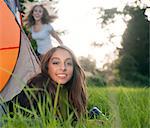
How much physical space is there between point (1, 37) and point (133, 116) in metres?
1.64

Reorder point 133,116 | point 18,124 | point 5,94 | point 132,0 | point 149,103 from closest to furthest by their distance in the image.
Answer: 1. point 18,124
2. point 133,116
3. point 149,103
4. point 132,0
5. point 5,94

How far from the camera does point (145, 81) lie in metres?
15.7

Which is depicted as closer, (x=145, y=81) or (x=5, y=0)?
(x=5, y=0)

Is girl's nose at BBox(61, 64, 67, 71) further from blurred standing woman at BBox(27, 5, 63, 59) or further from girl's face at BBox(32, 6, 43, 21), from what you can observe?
girl's face at BBox(32, 6, 43, 21)

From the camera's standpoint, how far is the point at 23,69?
334cm

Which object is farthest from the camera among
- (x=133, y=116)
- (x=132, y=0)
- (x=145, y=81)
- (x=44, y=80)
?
(x=145, y=81)

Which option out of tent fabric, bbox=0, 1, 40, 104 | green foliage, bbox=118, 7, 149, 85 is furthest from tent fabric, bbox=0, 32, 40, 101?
green foliage, bbox=118, 7, 149, 85

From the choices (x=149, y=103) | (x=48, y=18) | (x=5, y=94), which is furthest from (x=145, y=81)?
(x=149, y=103)

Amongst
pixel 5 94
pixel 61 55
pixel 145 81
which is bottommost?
pixel 145 81

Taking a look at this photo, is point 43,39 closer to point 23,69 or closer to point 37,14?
point 37,14

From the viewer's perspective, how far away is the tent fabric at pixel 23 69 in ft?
10.6

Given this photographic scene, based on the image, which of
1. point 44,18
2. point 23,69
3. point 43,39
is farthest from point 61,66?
point 44,18

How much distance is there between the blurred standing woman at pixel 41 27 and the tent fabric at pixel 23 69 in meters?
0.54

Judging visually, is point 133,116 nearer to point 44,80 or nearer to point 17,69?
point 44,80
